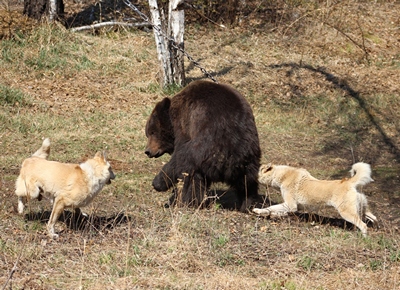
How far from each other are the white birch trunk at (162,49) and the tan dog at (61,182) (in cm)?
707

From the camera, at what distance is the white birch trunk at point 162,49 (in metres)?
13.8

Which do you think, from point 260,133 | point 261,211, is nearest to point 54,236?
point 261,211

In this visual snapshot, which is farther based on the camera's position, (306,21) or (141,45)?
(306,21)

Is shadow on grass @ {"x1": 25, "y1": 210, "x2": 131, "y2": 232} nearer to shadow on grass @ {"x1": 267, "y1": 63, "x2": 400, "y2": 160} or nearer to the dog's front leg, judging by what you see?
the dog's front leg

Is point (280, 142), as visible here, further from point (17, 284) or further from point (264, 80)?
point (17, 284)

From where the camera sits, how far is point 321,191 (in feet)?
26.2

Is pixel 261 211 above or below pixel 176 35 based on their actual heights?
below

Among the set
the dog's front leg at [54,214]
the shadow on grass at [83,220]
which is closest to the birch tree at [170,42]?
the shadow on grass at [83,220]

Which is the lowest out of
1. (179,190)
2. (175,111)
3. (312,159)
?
(312,159)

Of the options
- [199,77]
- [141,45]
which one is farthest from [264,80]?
[141,45]

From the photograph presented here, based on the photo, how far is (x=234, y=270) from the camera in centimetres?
639

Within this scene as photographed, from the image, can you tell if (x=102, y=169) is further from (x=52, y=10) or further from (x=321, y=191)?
(x=52, y=10)

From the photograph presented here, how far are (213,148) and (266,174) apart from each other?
0.78 m

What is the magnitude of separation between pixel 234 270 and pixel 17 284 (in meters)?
2.01
